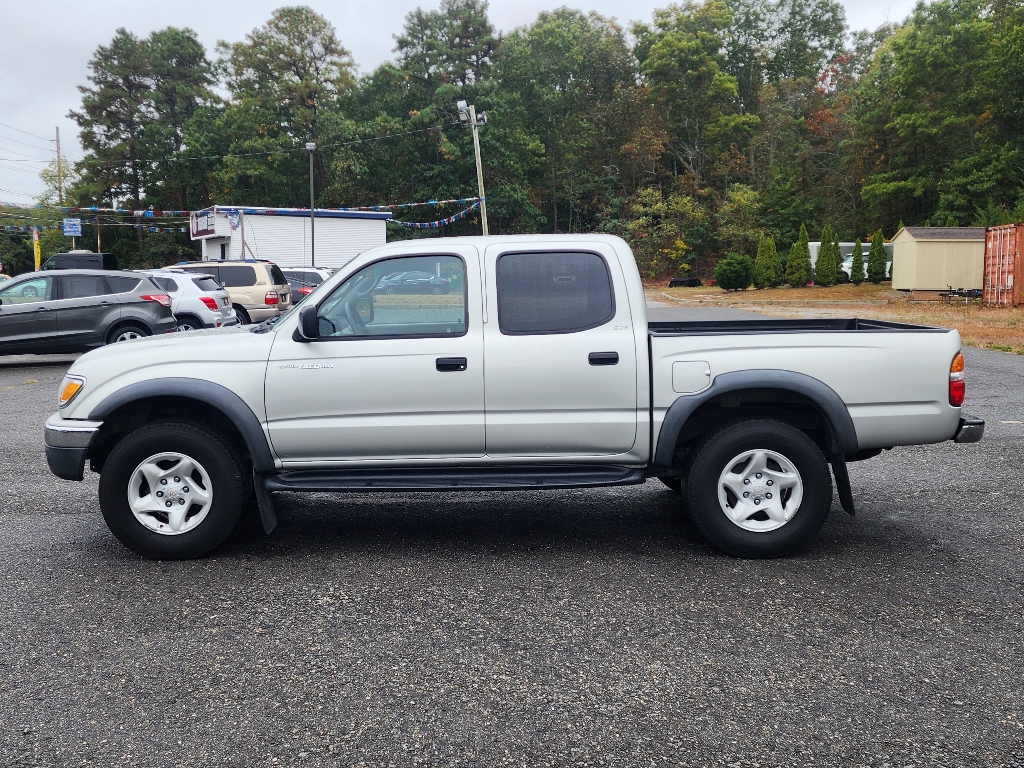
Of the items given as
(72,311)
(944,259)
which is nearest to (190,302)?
(72,311)

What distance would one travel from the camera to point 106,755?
10.5 feet

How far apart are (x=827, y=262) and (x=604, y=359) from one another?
4414 centimetres

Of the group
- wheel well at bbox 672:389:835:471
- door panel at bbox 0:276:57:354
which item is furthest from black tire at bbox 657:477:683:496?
door panel at bbox 0:276:57:354

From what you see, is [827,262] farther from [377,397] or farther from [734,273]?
[377,397]

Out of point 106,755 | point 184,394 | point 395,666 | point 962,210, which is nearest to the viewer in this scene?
point 106,755

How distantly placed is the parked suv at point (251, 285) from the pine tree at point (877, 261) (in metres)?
32.4

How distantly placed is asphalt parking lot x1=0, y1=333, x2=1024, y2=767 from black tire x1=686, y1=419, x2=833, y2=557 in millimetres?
178

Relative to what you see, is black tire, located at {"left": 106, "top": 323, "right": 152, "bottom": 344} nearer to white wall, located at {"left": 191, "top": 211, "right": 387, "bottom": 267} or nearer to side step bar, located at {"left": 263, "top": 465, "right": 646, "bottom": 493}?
side step bar, located at {"left": 263, "top": 465, "right": 646, "bottom": 493}

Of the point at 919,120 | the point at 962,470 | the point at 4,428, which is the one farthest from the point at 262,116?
the point at 962,470

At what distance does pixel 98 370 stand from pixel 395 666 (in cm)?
271

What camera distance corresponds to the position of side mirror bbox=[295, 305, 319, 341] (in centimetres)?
525

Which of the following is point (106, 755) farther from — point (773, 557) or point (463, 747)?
point (773, 557)

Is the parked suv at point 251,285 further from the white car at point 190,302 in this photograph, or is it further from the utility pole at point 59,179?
the utility pole at point 59,179

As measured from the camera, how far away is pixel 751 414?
5484 mm
